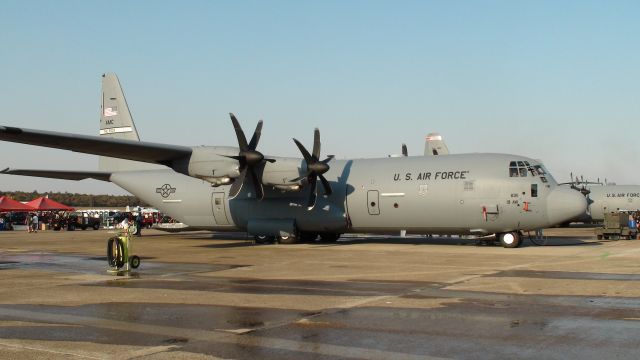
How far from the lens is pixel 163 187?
3316cm

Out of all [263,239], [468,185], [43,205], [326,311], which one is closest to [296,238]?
[263,239]

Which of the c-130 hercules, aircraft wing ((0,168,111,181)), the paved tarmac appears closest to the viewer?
the paved tarmac

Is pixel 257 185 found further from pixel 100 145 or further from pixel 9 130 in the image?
pixel 9 130

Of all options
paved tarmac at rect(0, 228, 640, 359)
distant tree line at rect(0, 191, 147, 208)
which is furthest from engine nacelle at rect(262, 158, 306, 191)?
distant tree line at rect(0, 191, 147, 208)

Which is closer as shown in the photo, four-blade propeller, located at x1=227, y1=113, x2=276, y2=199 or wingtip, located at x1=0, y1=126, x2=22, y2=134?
wingtip, located at x1=0, y1=126, x2=22, y2=134

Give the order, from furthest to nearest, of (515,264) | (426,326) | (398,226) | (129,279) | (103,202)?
1. (103,202)
2. (398,226)
3. (515,264)
4. (129,279)
5. (426,326)

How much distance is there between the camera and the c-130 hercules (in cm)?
2448

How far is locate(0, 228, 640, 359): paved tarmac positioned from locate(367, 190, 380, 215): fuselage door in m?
8.63

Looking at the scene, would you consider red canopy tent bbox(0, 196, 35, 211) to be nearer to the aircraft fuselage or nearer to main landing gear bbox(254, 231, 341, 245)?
the aircraft fuselage

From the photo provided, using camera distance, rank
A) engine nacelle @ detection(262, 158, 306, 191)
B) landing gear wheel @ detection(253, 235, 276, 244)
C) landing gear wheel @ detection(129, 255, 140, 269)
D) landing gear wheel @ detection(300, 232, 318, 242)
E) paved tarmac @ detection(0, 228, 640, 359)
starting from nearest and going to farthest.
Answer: paved tarmac @ detection(0, 228, 640, 359), landing gear wheel @ detection(129, 255, 140, 269), engine nacelle @ detection(262, 158, 306, 191), landing gear wheel @ detection(253, 235, 276, 244), landing gear wheel @ detection(300, 232, 318, 242)

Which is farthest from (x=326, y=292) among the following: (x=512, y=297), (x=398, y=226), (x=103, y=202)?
(x=103, y=202)

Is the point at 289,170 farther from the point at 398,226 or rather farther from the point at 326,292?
the point at 326,292

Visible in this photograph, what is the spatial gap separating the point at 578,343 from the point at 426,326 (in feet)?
6.67

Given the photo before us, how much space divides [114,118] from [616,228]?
28.4 m
